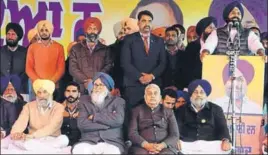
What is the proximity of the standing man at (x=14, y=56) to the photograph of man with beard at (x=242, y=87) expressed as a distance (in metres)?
2.28

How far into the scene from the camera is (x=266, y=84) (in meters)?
6.61

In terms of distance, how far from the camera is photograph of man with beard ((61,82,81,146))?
638cm

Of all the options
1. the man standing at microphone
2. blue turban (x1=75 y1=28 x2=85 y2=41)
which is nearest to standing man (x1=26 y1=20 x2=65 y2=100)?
blue turban (x1=75 y1=28 x2=85 y2=41)

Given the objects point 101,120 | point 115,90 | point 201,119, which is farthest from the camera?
point 115,90

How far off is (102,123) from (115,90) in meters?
0.80

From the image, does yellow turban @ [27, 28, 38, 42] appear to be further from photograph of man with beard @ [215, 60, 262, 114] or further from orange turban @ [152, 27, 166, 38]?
photograph of man with beard @ [215, 60, 262, 114]

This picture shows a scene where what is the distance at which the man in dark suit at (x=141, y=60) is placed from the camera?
6.58 metres

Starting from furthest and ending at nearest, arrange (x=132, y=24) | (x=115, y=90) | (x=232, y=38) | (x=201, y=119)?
(x=132, y=24), (x=115, y=90), (x=232, y=38), (x=201, y=119)

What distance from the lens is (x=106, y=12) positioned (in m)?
7.46

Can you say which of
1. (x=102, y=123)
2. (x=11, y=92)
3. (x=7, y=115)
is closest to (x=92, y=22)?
(x=11, y=92)

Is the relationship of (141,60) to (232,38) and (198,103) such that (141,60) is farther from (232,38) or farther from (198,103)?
(232,38)

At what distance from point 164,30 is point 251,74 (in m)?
1.55

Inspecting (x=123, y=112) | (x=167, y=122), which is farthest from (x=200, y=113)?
(x=123, y=112)

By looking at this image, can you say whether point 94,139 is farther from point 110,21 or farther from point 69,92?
point 110,21
